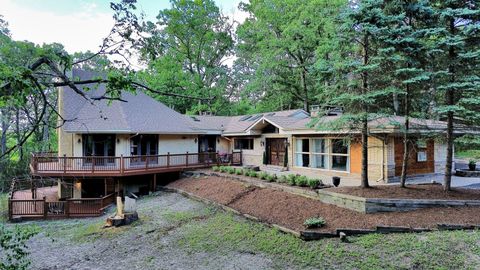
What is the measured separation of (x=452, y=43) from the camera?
8.83m

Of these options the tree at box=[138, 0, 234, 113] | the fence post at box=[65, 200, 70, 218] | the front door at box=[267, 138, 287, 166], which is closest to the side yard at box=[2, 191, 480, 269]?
the fence post at box=[65, 200, 70, 218]

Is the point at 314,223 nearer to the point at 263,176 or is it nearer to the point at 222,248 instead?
the point at 222,248

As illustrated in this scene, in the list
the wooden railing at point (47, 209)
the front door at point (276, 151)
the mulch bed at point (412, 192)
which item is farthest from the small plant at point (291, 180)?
the wooden railing at point (47, 209)

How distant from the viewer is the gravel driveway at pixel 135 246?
7.61m

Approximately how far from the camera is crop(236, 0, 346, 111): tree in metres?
24.5

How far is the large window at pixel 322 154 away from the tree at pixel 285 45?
10.1 m

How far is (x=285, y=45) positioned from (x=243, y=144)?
10.4 metres

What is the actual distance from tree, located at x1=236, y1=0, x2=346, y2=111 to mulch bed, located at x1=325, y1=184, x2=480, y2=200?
15.3 metres

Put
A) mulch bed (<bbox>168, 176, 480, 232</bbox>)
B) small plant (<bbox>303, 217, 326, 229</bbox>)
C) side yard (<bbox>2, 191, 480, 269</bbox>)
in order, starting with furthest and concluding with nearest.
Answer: small plant (<bbox>303, 217, 326, 229</bbox>) → mulch bed (<bbox>168, 176, 480, 232</bbox>) → side yard (<bbox>2, 191, 480, 269</bbox>)

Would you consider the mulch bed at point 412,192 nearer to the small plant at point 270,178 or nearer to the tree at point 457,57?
the tree at point 457,57

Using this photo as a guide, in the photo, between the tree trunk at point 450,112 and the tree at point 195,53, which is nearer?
the tree trunk at point 450,112

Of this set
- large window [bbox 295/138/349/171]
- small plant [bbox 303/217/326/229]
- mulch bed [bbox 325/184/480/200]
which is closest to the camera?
small plant [bbox 303/217/326/229]

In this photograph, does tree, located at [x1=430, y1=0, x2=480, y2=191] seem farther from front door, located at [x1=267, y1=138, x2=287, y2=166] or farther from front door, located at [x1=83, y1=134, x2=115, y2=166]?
front door, located at [x1=83, y1=134, x2=115, y2=166]

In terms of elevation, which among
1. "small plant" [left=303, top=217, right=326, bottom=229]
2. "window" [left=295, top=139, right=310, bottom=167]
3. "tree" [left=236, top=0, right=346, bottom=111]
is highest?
"tree" [left=236, top=0, right=346, bottom=111]
